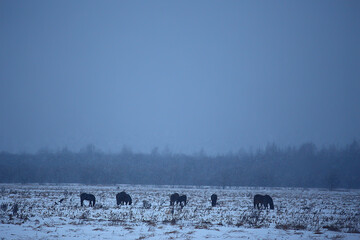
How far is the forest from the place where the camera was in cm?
8325

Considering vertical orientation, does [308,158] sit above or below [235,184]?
above

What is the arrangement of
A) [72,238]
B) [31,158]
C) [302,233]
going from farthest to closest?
[31,158], [302,233], [72,238]

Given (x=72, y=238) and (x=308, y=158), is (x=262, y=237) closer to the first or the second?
(x=72, y=238)

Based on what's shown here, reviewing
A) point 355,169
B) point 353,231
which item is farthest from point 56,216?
point 355,169

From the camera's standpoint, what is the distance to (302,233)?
504 inches

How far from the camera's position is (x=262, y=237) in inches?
466

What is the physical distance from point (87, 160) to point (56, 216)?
10472cm

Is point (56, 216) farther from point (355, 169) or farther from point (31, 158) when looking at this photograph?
point (31, 158)

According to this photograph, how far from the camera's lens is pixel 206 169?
10438cm

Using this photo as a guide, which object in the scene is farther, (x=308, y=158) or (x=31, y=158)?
(x=31, y=158)

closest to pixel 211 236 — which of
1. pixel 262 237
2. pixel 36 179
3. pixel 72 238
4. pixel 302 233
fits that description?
pixel 262 237

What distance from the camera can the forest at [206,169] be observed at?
3278 inches

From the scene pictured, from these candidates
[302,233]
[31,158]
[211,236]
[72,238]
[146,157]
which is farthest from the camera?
[146,157]

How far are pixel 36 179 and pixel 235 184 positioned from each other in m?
58.0
